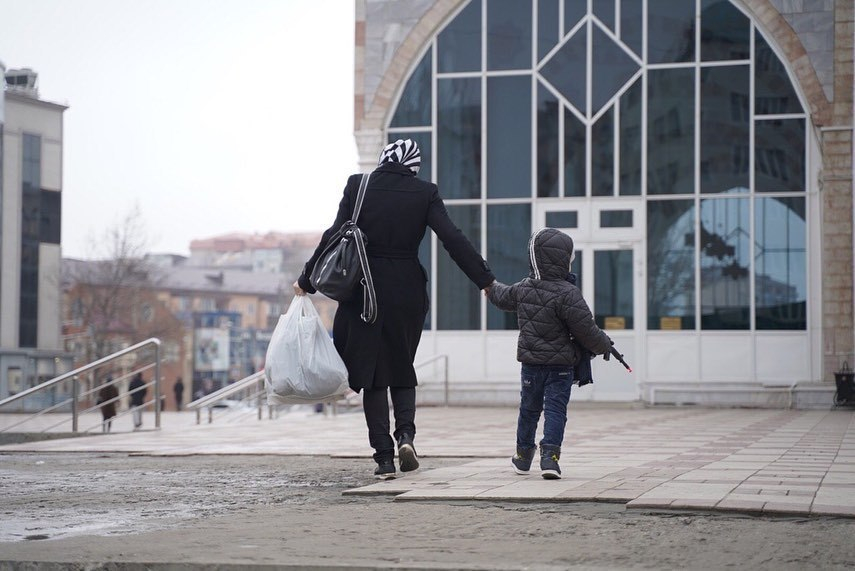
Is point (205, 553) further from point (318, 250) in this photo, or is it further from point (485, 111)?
point (485, 111)

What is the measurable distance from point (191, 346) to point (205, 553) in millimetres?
107489

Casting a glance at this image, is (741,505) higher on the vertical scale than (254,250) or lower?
lower

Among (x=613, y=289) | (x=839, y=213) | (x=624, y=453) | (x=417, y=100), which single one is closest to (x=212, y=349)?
(x=417, y=100)

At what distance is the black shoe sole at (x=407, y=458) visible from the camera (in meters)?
7.69

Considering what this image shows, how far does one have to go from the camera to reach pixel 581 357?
24.7 ft

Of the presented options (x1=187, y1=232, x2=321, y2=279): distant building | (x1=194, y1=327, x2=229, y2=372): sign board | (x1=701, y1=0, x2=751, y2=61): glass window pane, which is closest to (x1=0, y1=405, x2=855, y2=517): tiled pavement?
(x1=701, y1=0, x2=751, y2=61): glass window pane

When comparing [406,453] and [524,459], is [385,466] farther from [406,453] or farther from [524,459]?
[524,459]

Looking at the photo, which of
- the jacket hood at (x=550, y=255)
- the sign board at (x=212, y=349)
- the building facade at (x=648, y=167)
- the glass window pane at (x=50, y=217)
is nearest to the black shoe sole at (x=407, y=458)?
the jacket hood at (x=550, y=255)

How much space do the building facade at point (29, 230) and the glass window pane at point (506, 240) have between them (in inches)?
2058

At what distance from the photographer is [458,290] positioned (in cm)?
2319

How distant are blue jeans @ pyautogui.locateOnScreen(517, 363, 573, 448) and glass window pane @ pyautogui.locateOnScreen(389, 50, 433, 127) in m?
16.2

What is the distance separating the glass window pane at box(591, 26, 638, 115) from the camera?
22.7m

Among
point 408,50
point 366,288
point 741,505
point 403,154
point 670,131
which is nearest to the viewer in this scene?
point 741,505

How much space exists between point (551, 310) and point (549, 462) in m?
0.86
